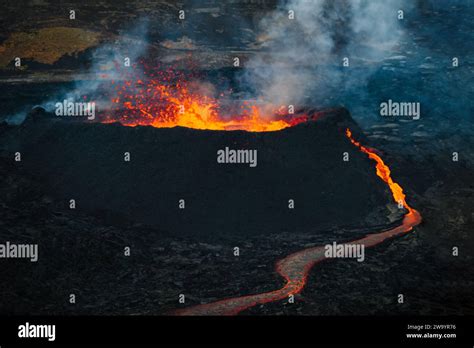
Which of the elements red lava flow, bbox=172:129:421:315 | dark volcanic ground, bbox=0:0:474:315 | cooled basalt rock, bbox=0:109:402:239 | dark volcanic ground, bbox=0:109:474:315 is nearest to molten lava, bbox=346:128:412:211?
red lava flow, bbox=172:129:421:315

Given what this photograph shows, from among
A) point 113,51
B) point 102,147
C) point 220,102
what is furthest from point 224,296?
point 113,51

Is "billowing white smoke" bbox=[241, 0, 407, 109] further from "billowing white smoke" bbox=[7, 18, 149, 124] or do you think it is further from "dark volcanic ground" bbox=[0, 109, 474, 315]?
"dark volcanic ground" bbox=[0, 109, 474, 315]

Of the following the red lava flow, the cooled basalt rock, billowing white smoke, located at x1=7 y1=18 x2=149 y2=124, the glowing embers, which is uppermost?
billowing white smoke, located at x1=7 y1=18 x2=149 y2=124

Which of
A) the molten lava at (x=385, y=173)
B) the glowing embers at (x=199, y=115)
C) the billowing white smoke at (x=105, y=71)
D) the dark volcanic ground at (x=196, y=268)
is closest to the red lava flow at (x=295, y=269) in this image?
the molten lava at (x=385, y=173)

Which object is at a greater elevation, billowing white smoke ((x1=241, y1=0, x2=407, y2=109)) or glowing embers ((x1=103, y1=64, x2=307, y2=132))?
billowing white smoke ((x1=241, y1=0, x2=407, y2=109))

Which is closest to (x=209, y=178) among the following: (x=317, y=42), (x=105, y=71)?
(x=105, y=71)

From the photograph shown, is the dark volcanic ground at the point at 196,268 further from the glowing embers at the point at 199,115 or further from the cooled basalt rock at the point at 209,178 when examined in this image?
the glowing embers at the point at 199,115
